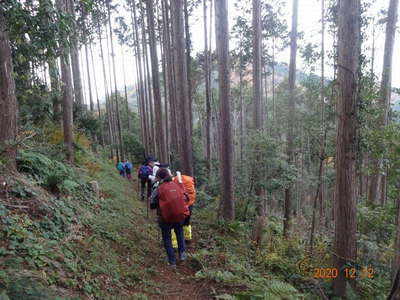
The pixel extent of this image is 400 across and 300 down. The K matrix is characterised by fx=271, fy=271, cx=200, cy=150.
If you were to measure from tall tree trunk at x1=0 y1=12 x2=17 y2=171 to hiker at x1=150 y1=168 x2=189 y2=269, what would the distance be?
2.60m

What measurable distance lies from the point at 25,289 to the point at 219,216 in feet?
20.0

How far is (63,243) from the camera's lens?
3.96 m

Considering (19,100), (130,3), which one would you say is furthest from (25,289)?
(130,3)

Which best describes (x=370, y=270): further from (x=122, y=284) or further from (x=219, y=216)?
(x=122, y=284)

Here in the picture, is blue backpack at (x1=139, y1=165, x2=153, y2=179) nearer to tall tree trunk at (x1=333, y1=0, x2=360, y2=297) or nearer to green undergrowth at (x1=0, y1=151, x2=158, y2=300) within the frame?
green undergrowth at (x1=0, y1=151, x2=158, y2=300)

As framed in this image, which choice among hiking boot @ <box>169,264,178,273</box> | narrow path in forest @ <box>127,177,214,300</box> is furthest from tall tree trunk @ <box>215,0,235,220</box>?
hiking boot @ <box>169,264,178,273</box>

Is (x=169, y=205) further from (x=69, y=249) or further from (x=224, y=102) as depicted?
(x=224, y=102)

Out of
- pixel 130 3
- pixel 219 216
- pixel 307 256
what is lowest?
pixel 307 256

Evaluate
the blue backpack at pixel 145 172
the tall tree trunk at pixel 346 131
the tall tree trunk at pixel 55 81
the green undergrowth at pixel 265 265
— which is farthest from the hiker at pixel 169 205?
the blue backpack at pixel 145 172

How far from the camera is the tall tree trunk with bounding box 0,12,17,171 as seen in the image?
15.3ft

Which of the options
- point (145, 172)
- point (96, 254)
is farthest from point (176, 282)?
point (145, 172)

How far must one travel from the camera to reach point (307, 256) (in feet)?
21.8
